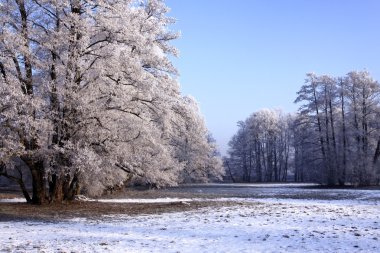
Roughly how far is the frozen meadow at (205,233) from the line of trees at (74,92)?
5432mm

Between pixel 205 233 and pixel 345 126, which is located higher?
pixel 345 126

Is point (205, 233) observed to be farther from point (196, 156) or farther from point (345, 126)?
point (196, 156)

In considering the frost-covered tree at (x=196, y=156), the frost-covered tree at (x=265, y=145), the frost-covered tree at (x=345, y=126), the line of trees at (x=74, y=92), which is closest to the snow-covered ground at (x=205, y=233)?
the line of trees at (x=74, y=92)

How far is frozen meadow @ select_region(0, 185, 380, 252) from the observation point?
37.8 ft

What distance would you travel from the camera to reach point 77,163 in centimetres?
2077

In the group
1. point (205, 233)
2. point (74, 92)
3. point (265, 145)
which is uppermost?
point (265, 145)

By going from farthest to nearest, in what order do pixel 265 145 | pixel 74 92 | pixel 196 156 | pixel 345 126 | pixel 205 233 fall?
pixel 265 145
pixel 196 156
pixel 345 126
pixel 74 92
pixel 205 233

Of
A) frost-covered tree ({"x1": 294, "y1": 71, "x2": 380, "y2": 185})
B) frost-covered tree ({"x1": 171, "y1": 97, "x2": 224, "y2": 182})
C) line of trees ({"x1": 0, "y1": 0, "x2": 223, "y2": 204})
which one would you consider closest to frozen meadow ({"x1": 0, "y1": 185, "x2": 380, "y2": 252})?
line of trees ({"x1": 0, "y1": 0, "x2": 223, "y2": 204})

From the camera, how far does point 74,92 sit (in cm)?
2159

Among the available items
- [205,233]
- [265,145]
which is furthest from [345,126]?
[205,233]

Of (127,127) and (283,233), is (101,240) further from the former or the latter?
→ (127,127)

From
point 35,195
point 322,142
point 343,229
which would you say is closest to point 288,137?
point 322,142

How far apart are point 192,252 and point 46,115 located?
13.1 m

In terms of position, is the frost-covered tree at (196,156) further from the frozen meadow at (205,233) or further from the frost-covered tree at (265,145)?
the frozen meadow at (205,233)
